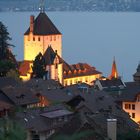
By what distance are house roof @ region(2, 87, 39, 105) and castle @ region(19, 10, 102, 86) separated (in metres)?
19.9

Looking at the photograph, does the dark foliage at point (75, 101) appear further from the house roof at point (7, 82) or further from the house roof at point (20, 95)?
the house roof at point (7, 82)

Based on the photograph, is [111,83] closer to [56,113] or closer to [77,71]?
[77,71]

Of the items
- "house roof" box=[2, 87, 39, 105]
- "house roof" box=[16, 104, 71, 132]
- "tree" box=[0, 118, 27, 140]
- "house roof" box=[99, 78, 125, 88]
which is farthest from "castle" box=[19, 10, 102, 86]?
"tree" box=[0, 118, 27, 140]

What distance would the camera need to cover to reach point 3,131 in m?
→ 5.15

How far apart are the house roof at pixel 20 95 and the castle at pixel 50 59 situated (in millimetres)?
19851

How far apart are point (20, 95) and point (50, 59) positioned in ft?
83.1

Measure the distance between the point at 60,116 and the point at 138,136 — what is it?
801cm

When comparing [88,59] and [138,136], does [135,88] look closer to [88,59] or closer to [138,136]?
[138,136]

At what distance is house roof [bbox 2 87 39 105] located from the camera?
24.5 m

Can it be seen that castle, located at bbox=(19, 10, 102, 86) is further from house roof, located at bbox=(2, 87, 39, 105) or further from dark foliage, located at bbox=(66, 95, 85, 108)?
dark foliage, located at bbox=(66, 95, 85, 108)

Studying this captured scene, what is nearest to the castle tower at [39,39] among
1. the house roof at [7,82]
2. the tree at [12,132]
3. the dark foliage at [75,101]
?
the house roof at [7,82]

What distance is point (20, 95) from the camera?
24875 millimetres

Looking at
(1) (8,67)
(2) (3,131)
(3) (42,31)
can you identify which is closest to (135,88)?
(1) (8,67)

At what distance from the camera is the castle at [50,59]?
49.6 metres
